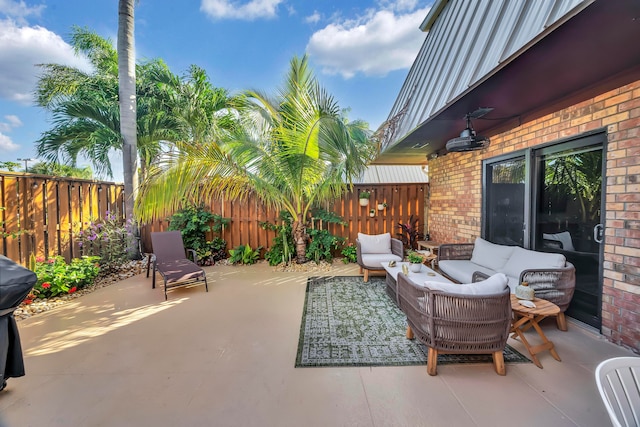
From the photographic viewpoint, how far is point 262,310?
11.7ft

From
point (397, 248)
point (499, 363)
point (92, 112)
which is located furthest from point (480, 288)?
point (92, 112)

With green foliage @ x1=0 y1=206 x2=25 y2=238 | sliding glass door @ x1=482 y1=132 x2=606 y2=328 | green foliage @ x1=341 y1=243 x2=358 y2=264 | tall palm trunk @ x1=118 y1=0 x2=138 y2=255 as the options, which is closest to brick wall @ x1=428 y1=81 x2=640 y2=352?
sliding glass door @ x1=482 y1=132 x2=606 y2=328

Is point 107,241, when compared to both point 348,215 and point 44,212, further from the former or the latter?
point 348,215

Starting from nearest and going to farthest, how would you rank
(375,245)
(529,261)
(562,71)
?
1. (562,71)
2. (529,261)
3. (375,245)

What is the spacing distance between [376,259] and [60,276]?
17.7 feet

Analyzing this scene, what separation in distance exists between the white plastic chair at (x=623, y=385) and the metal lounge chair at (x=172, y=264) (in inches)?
180

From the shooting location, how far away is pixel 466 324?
2.10m

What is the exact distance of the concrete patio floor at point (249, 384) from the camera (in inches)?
69.2

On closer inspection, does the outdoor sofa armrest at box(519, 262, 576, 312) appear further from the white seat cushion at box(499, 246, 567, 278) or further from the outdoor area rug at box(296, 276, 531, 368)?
the outdoor area rug at box(296, 276, 531, 368)

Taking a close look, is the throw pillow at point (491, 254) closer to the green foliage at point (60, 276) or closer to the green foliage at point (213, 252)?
the green foliage at point (213, 252)

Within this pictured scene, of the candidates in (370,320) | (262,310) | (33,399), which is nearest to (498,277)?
(370,320)

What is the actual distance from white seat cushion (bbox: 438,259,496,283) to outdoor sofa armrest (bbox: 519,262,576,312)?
0.72 m

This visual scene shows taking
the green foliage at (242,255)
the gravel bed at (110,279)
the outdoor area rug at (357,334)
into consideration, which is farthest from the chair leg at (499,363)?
the green foliage at (242,255)

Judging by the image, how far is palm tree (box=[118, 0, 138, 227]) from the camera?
5.56 m
